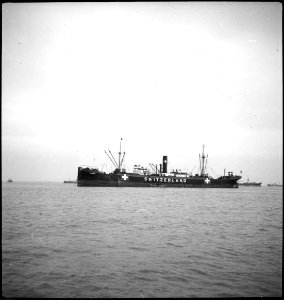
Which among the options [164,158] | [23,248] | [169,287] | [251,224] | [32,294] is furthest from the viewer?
[164,158]

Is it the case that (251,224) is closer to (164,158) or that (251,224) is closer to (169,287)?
(169,287)

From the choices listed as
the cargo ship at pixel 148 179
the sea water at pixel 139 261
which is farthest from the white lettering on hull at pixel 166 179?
the sea water at pixel 139 261

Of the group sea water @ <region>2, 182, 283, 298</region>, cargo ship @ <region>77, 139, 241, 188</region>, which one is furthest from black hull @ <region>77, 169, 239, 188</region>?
sea water @ <region>2, 182, 283, 298</region>

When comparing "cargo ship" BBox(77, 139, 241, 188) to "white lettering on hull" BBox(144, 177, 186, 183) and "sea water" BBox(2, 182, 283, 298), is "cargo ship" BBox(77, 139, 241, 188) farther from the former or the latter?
"sea water" BBox(2, 182, 283, 298)

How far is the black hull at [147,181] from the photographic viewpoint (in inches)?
2459

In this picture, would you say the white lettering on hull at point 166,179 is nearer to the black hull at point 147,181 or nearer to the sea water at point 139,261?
the black hull at point 147,181

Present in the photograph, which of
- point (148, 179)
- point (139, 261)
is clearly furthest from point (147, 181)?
point (139, 261)

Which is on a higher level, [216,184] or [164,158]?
[164,158]

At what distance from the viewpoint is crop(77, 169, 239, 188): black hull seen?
62.5 meters

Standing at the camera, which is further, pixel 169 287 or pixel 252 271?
pixel 252 271

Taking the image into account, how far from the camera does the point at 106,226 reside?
14422 millimetres

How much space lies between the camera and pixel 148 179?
6994 centimetres

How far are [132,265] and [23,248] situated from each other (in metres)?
4.49

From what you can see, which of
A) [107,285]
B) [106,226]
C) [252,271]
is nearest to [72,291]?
[107,285]
